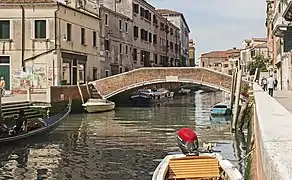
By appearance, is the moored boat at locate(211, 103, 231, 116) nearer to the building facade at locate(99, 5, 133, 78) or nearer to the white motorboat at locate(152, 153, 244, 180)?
the building facade at locate(99, 5, 133, 78)

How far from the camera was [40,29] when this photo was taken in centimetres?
Answer: 2505

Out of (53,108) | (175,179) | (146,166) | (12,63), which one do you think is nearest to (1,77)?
(12,63)

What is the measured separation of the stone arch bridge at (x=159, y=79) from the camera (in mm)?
28312

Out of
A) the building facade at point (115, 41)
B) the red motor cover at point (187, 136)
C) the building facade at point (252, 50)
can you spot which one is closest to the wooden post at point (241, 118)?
the red motor cover at point (187, 136)

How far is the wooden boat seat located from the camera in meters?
6.82

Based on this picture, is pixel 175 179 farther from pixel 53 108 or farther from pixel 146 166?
pixel 53 108

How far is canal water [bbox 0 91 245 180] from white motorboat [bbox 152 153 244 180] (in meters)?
2.98

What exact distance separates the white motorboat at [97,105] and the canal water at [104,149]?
3.08 m

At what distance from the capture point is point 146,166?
36.5 feet

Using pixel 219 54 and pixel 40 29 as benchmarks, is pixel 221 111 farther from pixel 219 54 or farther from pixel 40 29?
pixel 219 54

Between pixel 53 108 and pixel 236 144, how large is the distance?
10414 mm

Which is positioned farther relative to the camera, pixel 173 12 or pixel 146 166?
pixel 173 12

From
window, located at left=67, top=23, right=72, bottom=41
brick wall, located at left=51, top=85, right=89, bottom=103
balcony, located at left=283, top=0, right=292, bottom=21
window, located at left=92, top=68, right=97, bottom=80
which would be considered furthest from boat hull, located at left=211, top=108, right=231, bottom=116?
window, located at left=67, top=23, right=72, bottom=41

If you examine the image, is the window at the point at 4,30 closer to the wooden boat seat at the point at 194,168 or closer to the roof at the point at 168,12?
the wooden boat seat at the point at 194,168
